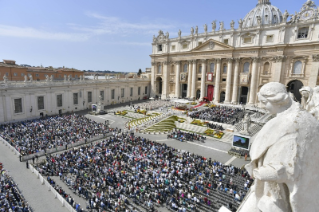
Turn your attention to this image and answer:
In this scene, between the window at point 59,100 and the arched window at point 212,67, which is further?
the arched window at point 212,67

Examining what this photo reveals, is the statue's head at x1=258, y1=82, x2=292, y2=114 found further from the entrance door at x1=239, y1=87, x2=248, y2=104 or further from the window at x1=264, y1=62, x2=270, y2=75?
the entrance door at x1=239, y1=87, x2=248, y2=104

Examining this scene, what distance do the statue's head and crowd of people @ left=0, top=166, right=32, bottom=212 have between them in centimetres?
1523

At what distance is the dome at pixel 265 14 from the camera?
6674cm

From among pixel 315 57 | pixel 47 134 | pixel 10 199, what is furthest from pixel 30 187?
pixel 315 57

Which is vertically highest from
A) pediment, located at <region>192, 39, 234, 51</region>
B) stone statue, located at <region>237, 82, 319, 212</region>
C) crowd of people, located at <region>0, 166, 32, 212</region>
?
pediment, located at <region>192, 39, 234, 51</region>

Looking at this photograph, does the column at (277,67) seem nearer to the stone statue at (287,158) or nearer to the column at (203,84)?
the column at (203,84)

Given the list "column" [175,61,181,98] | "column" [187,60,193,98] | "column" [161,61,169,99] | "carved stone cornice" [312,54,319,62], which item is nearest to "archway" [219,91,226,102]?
"column" [187,60,193,98]

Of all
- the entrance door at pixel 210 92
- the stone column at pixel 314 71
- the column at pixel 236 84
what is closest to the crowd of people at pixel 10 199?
the column at pixel 236 84

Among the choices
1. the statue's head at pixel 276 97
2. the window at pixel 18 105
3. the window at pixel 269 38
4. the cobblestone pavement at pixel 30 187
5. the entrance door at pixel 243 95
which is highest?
the window at pixel 269 38

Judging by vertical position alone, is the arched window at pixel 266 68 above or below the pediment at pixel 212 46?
below

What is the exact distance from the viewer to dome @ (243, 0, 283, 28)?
6674cm

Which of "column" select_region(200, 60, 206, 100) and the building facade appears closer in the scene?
the building facade

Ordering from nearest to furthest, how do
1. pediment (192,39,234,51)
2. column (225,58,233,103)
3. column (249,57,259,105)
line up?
1. column (249,57,259,105)
2. pediment (192,39,234,51)
3. column (225,58,233,103)

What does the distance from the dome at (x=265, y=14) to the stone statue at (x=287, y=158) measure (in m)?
72.8
